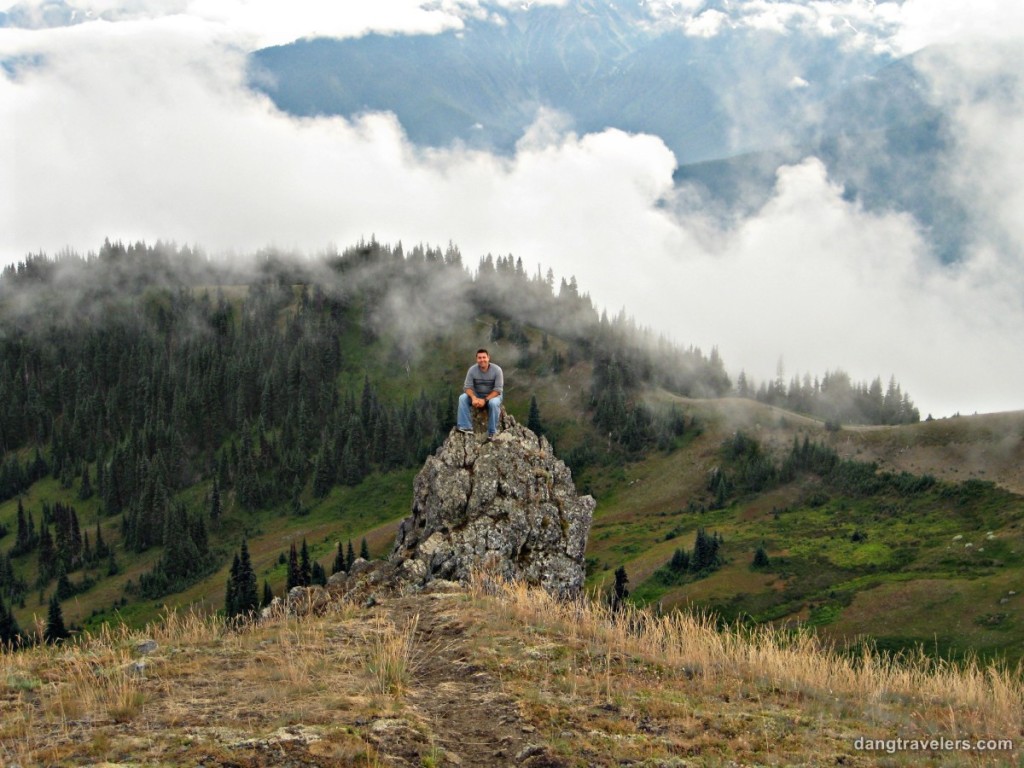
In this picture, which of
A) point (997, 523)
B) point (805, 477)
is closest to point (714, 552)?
point (997, 523)

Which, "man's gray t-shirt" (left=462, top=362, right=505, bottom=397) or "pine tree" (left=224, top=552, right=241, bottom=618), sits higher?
"man's gray t-shirt" (left=462, top=362, right=505, bottom=397)

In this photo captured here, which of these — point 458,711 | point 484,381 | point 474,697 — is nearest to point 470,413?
point 484,381

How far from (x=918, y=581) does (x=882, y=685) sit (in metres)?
117

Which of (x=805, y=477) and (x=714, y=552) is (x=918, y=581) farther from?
(x=805, y=477)

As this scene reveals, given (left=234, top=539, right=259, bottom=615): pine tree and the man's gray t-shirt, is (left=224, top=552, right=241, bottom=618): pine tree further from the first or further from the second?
the man's gray t-shirt

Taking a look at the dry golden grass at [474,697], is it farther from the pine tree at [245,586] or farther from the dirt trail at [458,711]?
the pine tree at [245,586]

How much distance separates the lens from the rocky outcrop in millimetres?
27453

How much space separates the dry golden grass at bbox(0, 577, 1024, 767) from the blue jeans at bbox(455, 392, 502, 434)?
11969mm

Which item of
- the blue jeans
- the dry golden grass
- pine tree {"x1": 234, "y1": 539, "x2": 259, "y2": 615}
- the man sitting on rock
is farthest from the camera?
pine tree {"x1": 234, "y1": 539, "x2": 259, "y2": 615}

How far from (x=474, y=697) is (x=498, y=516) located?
15.6 metres

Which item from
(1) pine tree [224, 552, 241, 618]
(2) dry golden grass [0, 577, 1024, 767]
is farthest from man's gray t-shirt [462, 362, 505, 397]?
(1) pine tree [224, 552, 241, 618]

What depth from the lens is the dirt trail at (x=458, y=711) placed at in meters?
11.2

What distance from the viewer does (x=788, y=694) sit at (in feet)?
47.2

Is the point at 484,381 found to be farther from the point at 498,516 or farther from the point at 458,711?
the point at 458,711
